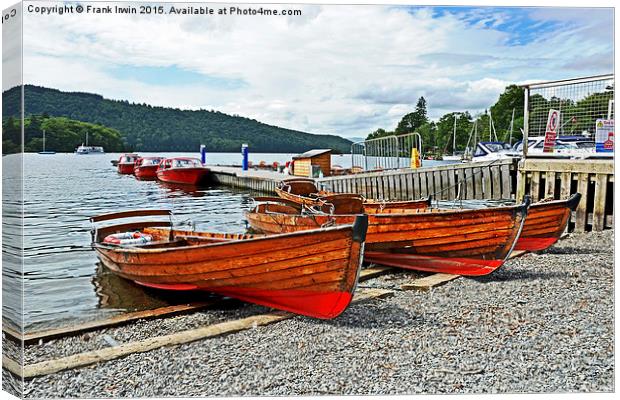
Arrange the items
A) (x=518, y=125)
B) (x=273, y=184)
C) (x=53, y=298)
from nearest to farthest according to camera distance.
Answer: (x=53, y=298)
(x=518, y=125)
(x=273, y=184)

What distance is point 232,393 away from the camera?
177 inches

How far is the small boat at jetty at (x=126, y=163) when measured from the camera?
19.0 feet

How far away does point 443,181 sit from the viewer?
10664 millimetres

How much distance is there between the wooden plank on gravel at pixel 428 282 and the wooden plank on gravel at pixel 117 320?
207 centimetres

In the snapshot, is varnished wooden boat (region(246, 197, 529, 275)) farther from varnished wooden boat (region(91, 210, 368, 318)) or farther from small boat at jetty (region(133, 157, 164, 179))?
small boat at jetty (region(133, 157, 164, 179))

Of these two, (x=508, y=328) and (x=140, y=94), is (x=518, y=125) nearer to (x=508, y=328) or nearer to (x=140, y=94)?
(x=508, y=328)

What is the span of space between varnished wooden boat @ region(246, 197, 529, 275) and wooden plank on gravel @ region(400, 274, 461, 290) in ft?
0.82

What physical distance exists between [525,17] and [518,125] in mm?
4522

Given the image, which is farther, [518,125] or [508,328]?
[518,125]

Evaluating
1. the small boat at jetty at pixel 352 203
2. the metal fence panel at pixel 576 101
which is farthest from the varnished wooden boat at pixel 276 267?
the small boat at jetty at pixel 352 203

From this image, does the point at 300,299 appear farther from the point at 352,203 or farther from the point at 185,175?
the point at 185,175

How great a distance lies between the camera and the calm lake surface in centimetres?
473

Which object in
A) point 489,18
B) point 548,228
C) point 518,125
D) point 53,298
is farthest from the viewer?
point 518,125

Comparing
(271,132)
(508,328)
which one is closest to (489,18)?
(271,132)
